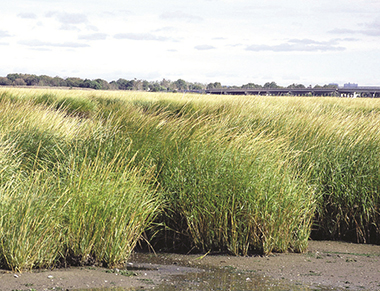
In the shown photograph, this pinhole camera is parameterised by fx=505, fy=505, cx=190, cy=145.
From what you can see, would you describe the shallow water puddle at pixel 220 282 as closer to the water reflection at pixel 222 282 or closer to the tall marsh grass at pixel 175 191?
the water reflection at pixel 222 282

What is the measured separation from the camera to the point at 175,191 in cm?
721

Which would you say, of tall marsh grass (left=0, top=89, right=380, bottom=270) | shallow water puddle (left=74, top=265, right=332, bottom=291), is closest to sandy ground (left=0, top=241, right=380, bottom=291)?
shallow water puddle (left=74, top=265, right=332, bottom=291)

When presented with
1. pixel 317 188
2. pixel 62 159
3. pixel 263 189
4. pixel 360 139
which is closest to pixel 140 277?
pixel 263 189

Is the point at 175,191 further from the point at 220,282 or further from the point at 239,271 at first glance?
the point at 220,282

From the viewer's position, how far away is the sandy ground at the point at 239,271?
565 cm

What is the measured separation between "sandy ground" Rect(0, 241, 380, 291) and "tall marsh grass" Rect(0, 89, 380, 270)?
24 centimetres

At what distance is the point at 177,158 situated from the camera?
772 centimetres

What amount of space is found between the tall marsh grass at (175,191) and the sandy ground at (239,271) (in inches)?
9.4

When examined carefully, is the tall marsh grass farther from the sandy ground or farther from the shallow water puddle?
the shallow water puddle

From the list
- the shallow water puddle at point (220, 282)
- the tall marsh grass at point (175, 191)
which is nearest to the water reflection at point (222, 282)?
the shallow water puddle at point (220, 282)

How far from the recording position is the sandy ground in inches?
223

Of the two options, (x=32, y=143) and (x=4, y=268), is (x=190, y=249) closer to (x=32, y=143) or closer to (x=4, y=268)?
(x=4, y=268)

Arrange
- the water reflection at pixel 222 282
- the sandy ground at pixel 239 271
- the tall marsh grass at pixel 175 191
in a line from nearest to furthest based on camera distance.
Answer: the sandy ground at pixel 239 271
the water reflection at pixel 222 282
the tall marsh grass at pixel 175 191

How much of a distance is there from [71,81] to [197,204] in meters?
138
